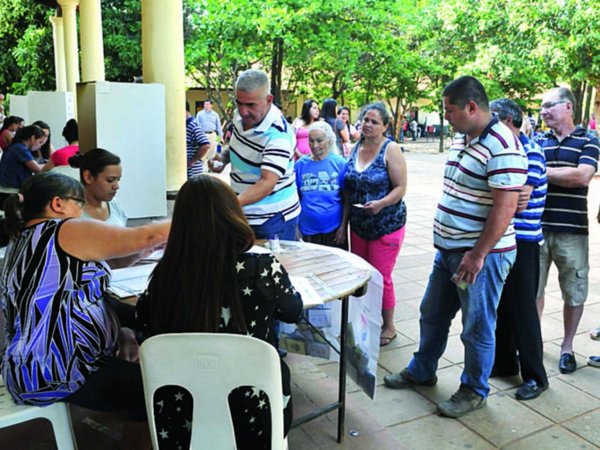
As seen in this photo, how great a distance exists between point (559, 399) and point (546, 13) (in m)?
12.1

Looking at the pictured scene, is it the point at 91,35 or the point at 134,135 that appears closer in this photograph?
the point at 134,135

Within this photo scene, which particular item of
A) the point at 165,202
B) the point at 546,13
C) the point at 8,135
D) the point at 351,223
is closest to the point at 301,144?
the point at 165,202

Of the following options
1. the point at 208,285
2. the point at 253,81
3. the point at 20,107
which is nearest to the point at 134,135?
the point at 253,81

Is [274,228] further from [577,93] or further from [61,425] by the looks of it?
[577,93]

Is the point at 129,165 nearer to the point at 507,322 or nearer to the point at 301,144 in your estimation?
the point at 301,144

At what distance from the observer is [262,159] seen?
3.39m

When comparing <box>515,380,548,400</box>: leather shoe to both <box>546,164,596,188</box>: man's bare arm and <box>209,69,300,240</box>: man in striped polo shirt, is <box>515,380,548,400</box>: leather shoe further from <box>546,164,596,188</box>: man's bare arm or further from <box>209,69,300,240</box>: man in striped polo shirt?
<box>209,69,300,240</box>: man in striped polo shirt

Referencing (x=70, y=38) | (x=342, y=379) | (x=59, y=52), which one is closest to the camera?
(x=342, y=379)

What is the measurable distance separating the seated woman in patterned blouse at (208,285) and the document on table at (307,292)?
0.39 meters

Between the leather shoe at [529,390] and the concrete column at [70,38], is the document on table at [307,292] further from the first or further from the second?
the concrete column at [70,38]

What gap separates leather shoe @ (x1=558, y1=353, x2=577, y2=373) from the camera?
3.71m

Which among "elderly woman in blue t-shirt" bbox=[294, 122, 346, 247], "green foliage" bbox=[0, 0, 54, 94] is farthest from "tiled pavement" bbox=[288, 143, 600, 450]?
"green foliage" bbox=[0, 0, 54, 94]

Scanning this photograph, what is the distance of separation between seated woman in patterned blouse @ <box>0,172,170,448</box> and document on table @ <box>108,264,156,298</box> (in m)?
0.20

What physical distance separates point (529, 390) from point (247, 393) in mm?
2101
